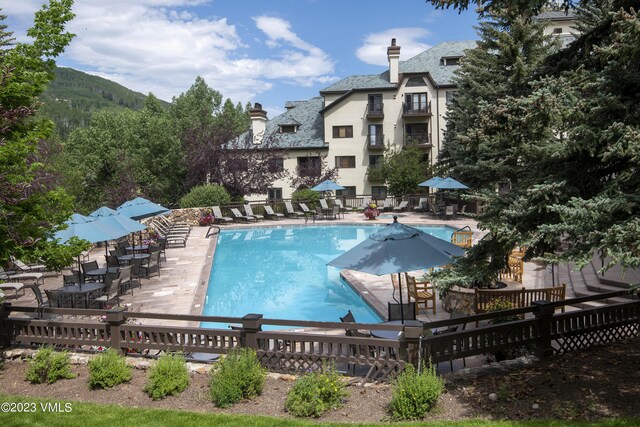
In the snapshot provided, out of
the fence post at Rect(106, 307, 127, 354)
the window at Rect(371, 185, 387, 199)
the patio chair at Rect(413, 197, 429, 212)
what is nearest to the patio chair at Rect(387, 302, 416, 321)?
the fence post at Rect(106, 307, 127, 354)

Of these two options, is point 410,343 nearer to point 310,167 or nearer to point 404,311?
point 404,311

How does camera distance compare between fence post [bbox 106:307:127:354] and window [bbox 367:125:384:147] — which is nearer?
fence post [bbox 106:307:127:354]

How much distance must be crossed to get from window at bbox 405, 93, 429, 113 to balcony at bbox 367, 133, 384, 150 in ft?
10.6

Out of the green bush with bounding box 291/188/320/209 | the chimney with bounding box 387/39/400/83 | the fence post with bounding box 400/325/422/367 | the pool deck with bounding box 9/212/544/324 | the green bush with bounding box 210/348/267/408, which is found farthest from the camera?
the chimney with bounding box 387/39/400/83

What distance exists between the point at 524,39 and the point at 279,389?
18.6 meters

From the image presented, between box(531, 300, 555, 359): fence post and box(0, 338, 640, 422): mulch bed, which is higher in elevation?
box(531, 300, 555, 359): fence post

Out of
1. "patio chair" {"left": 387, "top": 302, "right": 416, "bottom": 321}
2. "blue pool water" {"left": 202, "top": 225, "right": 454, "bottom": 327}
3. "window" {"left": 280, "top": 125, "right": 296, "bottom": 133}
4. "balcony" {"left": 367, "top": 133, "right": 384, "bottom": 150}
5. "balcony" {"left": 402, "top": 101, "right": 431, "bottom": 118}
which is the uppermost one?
"balcony" {"left": 402, "top": 101, "right": 431, "bottom": 118}

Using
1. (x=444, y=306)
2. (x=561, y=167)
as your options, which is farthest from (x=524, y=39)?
(x=561, y=167)

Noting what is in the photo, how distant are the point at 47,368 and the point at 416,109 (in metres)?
38.3

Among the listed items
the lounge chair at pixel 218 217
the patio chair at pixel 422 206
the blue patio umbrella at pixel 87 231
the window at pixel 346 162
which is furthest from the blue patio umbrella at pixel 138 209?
the window at pixel 346 162

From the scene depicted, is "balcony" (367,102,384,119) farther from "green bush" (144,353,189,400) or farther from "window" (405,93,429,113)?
"green bush" (144,353,189,400)

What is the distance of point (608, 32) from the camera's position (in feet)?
21.3

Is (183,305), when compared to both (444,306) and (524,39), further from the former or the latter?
(524,39)

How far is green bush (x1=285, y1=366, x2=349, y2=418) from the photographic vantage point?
6457mm
